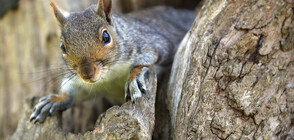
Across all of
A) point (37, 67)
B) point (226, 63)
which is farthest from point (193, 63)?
point (37, 67)

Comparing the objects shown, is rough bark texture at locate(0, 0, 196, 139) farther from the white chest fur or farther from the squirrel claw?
the squirrel claw

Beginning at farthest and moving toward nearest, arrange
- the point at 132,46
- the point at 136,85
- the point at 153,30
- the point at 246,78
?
the point at 153,30, the point at 132,46, the point at 136,85, the point at 246,78

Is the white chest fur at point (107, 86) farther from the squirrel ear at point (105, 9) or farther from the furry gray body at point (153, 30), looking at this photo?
the squirrel ear at point (105, 9)

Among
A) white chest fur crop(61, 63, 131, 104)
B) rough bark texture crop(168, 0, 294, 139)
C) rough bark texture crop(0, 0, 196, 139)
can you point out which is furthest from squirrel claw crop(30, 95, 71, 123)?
rough bark texture crop(168, 0, 294, 139)

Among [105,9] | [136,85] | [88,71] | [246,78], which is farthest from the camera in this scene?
[105,9]

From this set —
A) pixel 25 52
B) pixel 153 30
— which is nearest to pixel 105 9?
pixel 153 30

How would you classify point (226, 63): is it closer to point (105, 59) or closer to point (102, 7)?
point (105, 59)

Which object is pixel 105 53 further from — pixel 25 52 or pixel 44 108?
pixel 25 52
